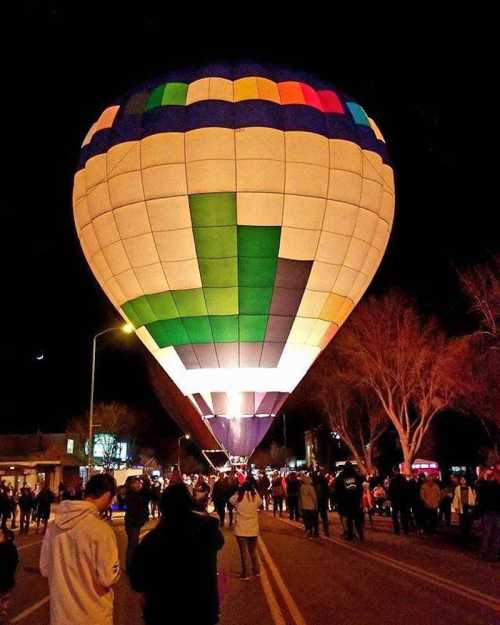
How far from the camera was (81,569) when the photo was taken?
426cm

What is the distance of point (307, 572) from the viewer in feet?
38.1

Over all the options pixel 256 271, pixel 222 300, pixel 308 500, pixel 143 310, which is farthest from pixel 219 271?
pixel 308 500

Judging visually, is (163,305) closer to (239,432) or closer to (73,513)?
(239,432)

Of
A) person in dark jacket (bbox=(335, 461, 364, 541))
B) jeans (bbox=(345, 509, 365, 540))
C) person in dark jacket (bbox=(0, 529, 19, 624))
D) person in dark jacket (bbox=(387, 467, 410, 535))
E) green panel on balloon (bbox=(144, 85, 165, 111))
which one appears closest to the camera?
person in dark jacket (bbox=(0, 529, 19, 624))

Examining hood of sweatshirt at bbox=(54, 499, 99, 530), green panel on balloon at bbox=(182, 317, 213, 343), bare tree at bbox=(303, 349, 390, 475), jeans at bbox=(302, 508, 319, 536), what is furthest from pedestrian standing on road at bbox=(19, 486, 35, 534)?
bare tree at bbox=(303, 349, 390, 475)

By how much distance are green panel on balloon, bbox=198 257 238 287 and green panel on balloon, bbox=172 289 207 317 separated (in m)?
0.41

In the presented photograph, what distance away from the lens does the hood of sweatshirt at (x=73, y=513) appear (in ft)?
14.2

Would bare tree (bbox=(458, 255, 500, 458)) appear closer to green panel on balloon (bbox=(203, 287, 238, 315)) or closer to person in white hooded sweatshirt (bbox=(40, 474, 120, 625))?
green panel on balloon (bbox=(203, 287, 238, 315))

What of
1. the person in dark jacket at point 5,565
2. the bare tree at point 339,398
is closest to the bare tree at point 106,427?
the bare tree at point 339,398

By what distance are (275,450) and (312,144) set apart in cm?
11428

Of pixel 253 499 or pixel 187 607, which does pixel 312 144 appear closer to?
pixel 253 499

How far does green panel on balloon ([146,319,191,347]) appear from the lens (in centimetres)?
2039

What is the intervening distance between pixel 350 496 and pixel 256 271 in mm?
6610

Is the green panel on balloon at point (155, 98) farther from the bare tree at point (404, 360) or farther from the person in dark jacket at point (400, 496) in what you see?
the bare tree at point (404, 360)
